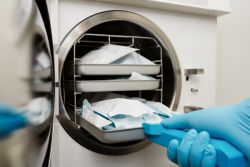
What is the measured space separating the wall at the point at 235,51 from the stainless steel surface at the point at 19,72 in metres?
1.23

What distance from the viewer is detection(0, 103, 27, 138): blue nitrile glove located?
0.90 feet

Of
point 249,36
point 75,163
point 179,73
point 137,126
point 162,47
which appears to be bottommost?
point 75,163

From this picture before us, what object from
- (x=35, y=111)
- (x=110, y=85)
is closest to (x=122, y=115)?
(x=110, y=85)

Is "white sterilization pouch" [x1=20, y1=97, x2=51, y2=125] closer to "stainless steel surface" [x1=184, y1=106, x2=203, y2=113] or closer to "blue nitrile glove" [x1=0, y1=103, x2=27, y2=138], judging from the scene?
"blue nitrile glove" [x1=0, y1=103, x2=27, y2=138]

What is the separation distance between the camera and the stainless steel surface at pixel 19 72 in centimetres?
29

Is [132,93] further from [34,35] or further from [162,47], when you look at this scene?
[34,35]

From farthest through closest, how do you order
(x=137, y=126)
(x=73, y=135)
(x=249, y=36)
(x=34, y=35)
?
(x=249, y=36) → (x=73, y=135) → (x=137, y=126) → (x=34, y=35)

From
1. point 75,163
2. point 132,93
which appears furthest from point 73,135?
point 132,93

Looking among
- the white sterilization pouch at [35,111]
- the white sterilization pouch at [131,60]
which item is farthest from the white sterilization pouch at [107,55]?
the white sterilization pouch at [35,111]

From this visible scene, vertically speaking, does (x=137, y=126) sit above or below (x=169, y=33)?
below

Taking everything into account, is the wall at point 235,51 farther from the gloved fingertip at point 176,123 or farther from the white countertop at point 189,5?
the gloved fingertip at point 176,123

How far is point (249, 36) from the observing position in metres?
1.36

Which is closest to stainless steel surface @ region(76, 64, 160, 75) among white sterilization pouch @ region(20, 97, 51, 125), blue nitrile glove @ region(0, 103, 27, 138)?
white sterilization pouch @ region(20, 97, 51, 125)

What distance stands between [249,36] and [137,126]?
104 centimetres
